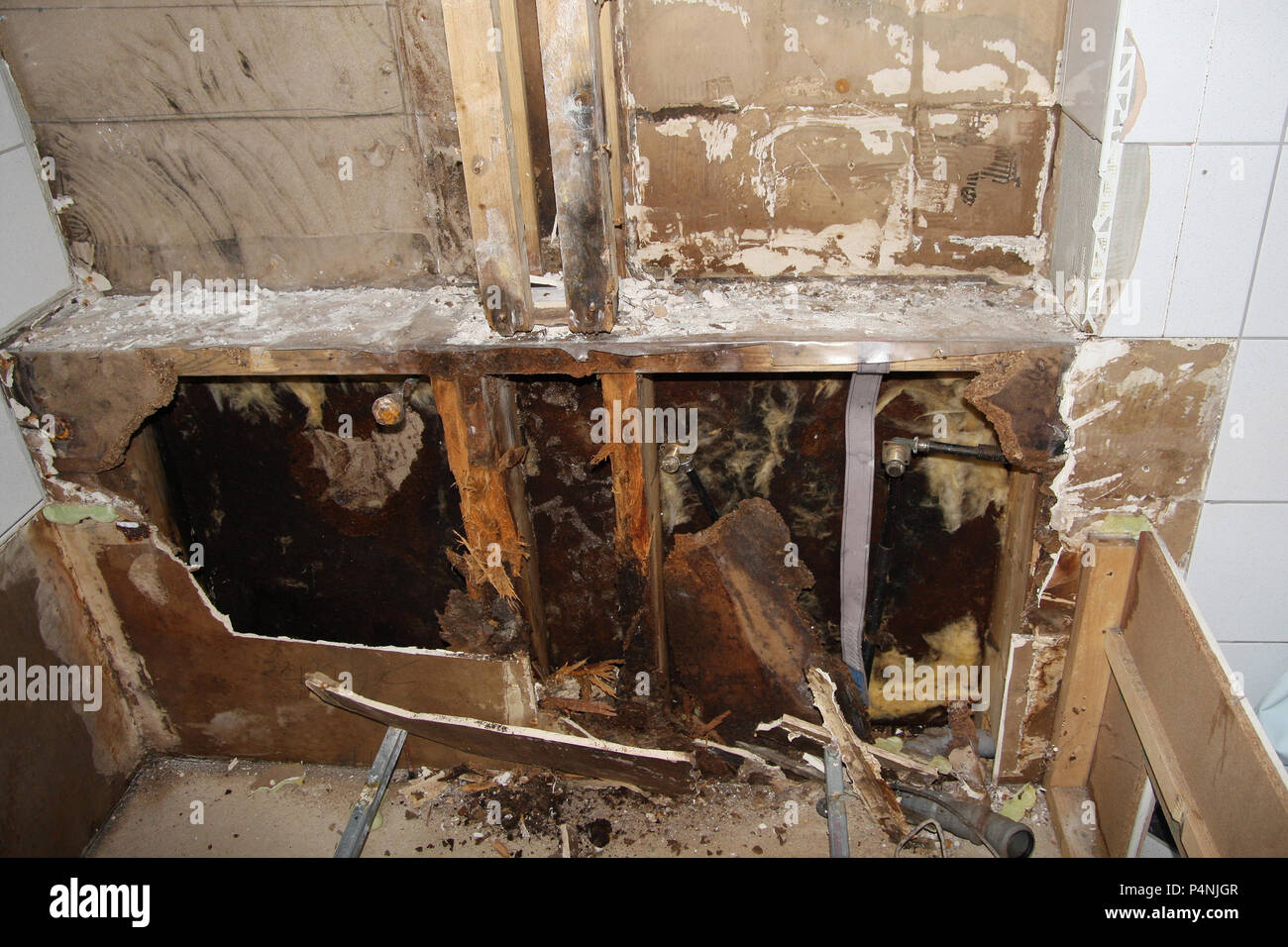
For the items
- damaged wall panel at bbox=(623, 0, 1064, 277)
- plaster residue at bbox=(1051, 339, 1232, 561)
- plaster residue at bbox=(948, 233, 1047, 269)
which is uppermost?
damaged wall panel at bbox=(623, 0, 1064, 277)

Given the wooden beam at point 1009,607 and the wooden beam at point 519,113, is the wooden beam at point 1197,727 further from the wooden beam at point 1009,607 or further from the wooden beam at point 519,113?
the wooden beam at point 519,113

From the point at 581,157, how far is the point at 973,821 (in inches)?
76.3

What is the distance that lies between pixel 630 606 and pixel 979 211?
4.53 feet

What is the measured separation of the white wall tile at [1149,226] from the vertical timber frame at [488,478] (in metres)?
1.43

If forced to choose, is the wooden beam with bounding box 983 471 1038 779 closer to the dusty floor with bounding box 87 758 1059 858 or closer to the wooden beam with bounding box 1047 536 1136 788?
the wooden beam with bounding box 1047 536 1136 788

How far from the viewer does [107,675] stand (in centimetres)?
259

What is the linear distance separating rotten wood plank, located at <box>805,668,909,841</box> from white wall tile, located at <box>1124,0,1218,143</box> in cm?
156

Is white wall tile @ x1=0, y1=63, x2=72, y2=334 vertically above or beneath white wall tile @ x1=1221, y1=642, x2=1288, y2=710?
above

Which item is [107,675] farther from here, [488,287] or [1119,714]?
[1119,714]

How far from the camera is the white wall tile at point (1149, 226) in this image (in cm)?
167

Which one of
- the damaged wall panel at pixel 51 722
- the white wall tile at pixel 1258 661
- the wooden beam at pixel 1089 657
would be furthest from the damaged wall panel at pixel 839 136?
the damaged wall panel at pixel 51 722

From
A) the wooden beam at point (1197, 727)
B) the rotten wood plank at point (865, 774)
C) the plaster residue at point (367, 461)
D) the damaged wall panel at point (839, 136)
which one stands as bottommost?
the rotten wood plank at point (865, 774)

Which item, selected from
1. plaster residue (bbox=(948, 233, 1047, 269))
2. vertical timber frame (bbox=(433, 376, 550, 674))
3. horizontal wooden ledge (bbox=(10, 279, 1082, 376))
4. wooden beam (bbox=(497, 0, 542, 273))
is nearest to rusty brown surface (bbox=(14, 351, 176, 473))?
horizontal wooden ledge (bbox=(10, 279, 1082, 376))

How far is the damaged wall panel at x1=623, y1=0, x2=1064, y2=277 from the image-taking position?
6.40ft
